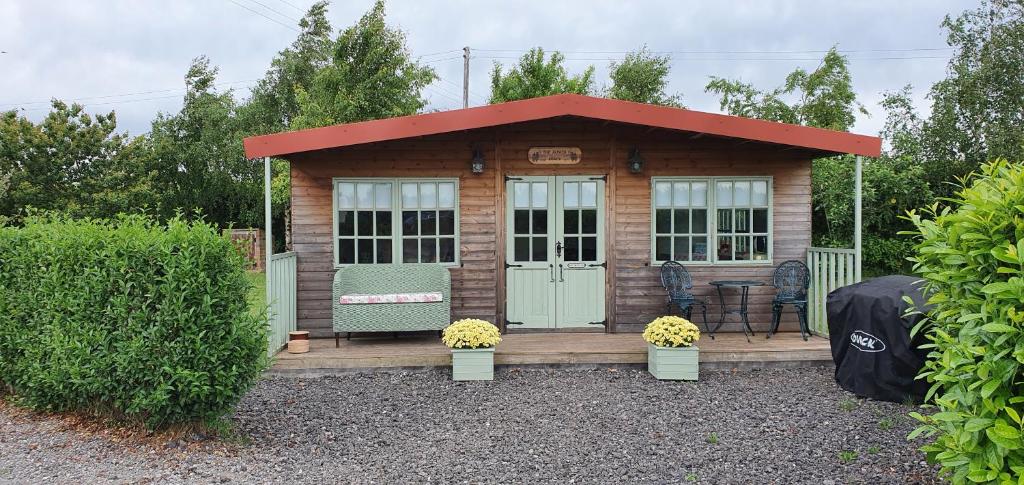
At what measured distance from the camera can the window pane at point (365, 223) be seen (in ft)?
21.9

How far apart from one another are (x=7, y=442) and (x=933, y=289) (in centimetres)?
480

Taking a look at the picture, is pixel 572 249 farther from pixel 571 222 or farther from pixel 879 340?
pixel 879 340

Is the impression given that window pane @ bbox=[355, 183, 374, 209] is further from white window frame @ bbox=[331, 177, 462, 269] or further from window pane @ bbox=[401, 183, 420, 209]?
window pane @ bbox=[401, 183, 420, 209]

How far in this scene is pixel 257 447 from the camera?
3842 millimetres

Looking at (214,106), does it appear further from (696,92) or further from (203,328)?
(203,328)

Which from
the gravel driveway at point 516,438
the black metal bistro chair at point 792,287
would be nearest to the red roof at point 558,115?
the black metal bistro chair at point 792,287

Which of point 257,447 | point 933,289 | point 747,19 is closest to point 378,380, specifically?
point 257,447

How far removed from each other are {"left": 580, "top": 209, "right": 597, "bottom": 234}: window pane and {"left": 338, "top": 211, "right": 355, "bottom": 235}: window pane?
223 cm

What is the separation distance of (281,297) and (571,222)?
2.80 m

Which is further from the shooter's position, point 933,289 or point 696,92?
point 696,92

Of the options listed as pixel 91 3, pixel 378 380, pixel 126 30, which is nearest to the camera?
pixel 378 380

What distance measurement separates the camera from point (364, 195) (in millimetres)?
6652

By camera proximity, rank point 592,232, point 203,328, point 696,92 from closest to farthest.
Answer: point 203,328, point 592,232, point 696,92

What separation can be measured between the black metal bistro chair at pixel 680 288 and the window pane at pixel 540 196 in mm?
1311
